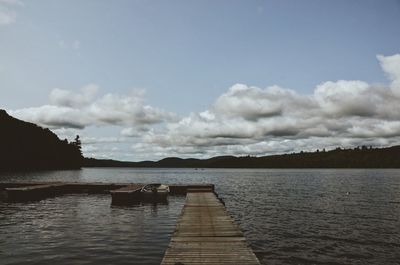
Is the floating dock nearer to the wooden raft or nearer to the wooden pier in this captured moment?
the wooden pier

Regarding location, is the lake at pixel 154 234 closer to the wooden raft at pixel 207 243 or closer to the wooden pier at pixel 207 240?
the wooden pier at pixel 207 240

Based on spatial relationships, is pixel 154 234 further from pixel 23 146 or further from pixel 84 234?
pixel 23 146

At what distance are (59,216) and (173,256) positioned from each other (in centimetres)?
1974

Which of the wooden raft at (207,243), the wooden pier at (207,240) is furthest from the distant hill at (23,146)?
the wooden raft at (207,243)

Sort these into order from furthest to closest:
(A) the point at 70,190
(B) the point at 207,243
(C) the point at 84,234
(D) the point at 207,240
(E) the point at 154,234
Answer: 1. (A) the point at 70,190
2. (E) the point at 154,234
3. (C) the point at 84,234
4. (D) the point at 207,240
5. (B) the point at 207,243

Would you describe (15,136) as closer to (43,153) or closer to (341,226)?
(43,153)

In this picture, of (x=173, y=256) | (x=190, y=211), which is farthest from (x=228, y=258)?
(x=190, y=211)

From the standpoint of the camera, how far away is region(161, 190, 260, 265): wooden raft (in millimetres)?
13406

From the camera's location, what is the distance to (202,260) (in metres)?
13.3

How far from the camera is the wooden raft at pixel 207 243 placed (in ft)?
44.0

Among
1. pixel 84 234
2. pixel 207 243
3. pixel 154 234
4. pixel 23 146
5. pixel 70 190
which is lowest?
pixel 154 234

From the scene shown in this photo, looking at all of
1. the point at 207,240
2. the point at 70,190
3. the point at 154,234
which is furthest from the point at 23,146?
the point at 207,240

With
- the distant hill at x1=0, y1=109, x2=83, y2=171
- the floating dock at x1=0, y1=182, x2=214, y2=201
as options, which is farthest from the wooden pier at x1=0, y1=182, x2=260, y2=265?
the distant hill at x1=0, y1=109, x2=83, y2=171

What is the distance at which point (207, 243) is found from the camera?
15922 mm
